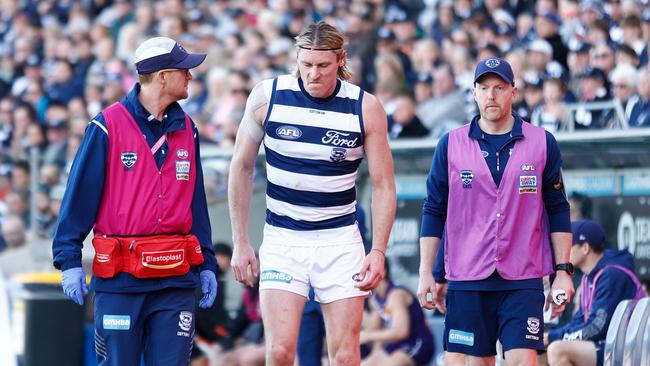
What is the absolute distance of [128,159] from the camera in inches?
289

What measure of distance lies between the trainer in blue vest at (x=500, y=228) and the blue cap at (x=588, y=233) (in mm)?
2043

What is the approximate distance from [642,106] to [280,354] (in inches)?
216

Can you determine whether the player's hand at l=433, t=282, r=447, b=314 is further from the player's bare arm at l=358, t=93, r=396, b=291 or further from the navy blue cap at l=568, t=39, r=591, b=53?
the navy blue cap at l=568, t=39, r=591, b=53

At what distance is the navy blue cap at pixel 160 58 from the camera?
742cm

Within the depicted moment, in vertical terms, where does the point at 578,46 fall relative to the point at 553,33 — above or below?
below

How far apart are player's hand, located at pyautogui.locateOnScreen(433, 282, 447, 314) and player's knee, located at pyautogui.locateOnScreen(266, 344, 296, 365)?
102 cm

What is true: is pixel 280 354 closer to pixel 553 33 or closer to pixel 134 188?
pixel 134 188

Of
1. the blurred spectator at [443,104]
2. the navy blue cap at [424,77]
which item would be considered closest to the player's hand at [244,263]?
the blurred spectator at [443,104]

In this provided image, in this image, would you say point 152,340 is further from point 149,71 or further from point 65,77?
point 65,77

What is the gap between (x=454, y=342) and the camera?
790 cm

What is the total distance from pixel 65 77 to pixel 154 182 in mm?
13439

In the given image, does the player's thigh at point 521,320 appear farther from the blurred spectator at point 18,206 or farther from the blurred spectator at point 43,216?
the blurred spectator at point 18,206

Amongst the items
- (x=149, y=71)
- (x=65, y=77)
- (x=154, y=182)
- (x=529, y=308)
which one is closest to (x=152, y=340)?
(x=154, y=182)

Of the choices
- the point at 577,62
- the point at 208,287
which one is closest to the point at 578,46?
the point at 577,62
